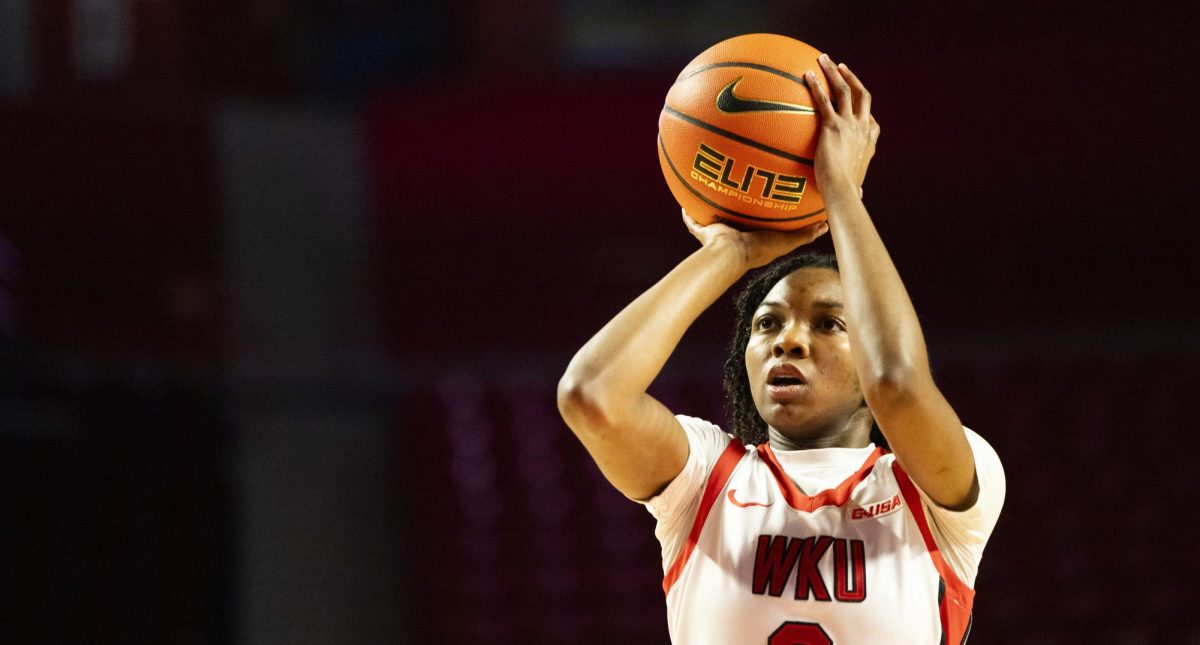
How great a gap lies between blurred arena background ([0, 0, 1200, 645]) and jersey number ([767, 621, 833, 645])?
12.4ft

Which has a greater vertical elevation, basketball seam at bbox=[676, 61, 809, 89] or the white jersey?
basketball seam at bbox=[676, 61, 809, 89]

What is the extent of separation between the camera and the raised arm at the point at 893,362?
1693mm

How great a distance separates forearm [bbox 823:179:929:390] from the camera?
1.70 m

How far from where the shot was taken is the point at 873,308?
1755 mm

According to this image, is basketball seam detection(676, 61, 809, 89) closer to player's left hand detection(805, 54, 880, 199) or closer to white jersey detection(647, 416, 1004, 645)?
player's left hand detection(805, 54, 880, 199)

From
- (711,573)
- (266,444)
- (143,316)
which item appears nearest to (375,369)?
(266,444)

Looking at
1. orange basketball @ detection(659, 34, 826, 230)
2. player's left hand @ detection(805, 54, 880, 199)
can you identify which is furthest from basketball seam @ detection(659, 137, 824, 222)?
player's left hand @ detection(805, 54, 880, 199)

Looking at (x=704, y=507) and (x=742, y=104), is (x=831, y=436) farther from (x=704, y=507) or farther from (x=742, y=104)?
(x=742, y=104)

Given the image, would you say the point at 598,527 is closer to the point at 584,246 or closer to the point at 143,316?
the point at 584,246

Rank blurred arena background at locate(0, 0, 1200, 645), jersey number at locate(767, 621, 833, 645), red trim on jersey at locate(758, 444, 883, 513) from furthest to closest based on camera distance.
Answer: blurred arena background at locate(0, 0, 1200, 645)
red trim on jersey at locate(758, 444, 883, 513)
jersey number at locate(767, 621, 833, 645)

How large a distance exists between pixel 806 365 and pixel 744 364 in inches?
15.4

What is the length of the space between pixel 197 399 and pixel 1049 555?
12.8 feet

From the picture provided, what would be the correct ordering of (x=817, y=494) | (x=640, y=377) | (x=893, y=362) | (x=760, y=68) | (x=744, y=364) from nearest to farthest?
(x=893, y=362) → (x=640, y=377) → (x=817, y=494) → (x=760, y=68) → (x=744, y=364)

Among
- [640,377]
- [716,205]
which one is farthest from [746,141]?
Answer: [640,377]
